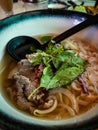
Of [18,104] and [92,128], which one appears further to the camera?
[18,104]

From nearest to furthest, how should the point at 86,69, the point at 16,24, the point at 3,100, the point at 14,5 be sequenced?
1. the point at 3,100
2. the point at 86,69
3. the point at 16,24
4. the point at 14,5

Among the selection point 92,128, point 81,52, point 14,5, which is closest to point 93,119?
point 92,128

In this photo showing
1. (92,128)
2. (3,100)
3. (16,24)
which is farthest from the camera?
(16,24)

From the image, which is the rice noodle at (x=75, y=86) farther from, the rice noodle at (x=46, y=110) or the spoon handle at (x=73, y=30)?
the spoon handle at (x=73, y=30)

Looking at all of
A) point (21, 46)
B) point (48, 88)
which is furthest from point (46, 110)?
point (21, 46)

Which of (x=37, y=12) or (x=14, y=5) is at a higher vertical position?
(x=37, y=12)

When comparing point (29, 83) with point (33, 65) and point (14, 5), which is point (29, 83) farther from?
point (14, 5)

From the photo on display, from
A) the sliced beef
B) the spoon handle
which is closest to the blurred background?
the spoon handle

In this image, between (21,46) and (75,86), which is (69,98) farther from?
(21,46)

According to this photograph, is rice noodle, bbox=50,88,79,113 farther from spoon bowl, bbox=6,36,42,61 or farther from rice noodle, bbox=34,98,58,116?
spoon bowl, bbox=6,36,42,61
